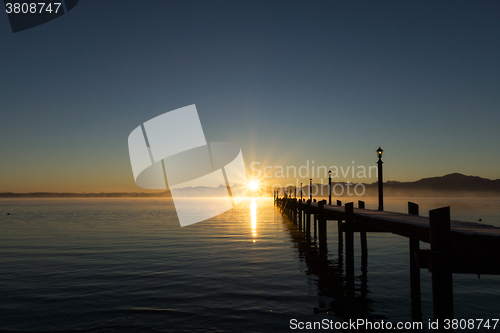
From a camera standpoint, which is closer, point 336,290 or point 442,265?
point 442,265

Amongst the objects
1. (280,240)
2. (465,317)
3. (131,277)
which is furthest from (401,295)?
(280,240)

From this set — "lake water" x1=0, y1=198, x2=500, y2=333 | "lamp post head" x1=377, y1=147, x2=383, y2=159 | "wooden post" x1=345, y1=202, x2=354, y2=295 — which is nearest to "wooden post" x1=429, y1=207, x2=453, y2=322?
"lake water" x1=0, y1=198, x2=500, y2=333

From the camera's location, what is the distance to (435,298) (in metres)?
5.64

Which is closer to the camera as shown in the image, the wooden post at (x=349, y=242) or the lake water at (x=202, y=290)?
the lake water at (x=202, y=290)

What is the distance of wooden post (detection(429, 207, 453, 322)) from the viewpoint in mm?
5469

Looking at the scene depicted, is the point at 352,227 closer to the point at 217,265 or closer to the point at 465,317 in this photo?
the point at 465,317

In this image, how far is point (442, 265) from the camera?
5457 millimetres

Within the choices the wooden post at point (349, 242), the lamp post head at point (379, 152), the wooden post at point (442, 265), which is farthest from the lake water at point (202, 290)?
the lamp post head at point (379, 152)

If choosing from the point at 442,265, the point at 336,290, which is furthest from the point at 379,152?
the point at 442,265

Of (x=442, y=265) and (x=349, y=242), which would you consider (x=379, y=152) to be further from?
(x=442, y=265)

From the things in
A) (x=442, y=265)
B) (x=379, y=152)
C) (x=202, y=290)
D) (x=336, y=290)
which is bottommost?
(x=336, y=290)

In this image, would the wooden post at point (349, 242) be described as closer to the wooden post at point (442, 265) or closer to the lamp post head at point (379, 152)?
the wooden post at point (442, 265)

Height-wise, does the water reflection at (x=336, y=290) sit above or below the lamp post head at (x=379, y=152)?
below

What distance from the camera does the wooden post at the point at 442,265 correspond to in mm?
5469
